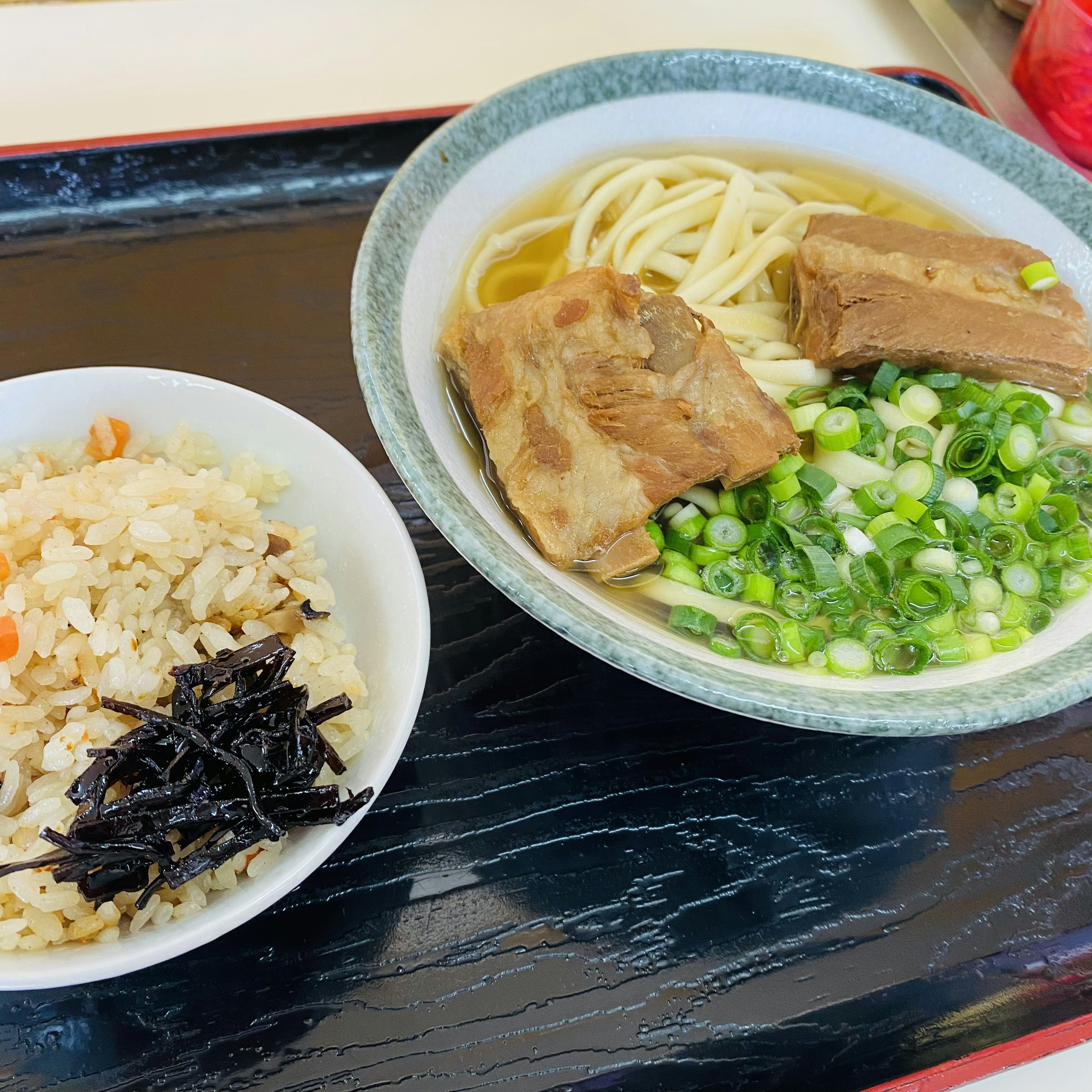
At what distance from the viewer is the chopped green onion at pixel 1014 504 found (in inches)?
71.9

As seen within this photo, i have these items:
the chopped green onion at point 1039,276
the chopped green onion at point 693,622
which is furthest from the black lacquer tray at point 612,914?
the chopped green onion at point 1039,276

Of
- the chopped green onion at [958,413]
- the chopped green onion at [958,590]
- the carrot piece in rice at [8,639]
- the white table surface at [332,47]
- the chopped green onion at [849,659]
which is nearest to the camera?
the carrot piece in rice at [8,639]

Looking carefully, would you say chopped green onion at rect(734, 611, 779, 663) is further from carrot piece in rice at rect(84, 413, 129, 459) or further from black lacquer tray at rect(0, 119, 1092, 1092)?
carrot piece in rice at rect(84, 413, 129, 459)

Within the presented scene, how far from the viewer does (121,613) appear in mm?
1386

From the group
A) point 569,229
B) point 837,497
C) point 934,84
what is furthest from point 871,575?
point 934,84

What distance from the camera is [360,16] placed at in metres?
2.98

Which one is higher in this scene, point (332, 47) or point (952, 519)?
point (332, 47)

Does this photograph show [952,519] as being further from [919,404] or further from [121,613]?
[121,613]

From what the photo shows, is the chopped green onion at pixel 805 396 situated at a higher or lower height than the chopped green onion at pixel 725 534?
higher

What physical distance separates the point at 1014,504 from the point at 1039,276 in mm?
580

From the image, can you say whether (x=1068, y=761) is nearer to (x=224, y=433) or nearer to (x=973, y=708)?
(x=973, y=708)

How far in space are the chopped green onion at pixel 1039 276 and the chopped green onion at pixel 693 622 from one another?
1168mm

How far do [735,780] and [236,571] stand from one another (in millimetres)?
997

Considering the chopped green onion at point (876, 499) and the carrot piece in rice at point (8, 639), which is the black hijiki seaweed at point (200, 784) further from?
the chopped green onion at point (876, 499)
